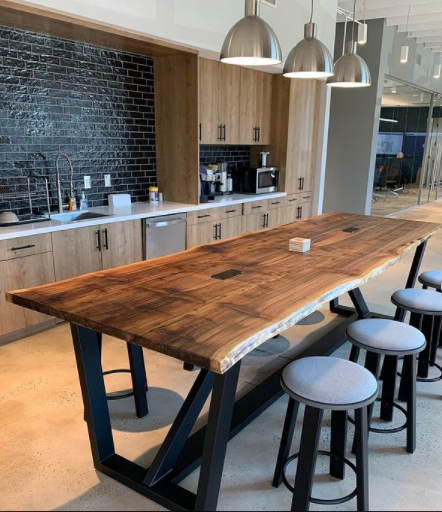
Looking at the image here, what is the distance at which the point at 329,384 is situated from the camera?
171 cm

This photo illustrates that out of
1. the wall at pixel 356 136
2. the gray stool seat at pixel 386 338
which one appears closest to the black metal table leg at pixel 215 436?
the gray stool seat at pixel 386 338

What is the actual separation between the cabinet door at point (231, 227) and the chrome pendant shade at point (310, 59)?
235 cm

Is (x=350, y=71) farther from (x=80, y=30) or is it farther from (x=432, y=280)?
(x=80, y=30)

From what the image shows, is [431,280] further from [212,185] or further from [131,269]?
[212,185]

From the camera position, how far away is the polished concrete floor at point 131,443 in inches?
73.5

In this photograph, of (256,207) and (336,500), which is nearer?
(336,500)

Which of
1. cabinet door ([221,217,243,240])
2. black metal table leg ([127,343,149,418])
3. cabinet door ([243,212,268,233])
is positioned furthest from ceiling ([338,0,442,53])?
black metal table leg ([127,343,149,418])

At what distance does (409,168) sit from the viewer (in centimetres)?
1017

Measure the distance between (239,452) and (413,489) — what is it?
0.79 m

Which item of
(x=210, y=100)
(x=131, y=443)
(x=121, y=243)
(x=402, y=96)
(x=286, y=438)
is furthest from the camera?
(x=402, y=96)

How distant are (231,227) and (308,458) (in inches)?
144

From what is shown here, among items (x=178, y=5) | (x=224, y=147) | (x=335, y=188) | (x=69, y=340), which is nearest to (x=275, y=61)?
(x=178, y=5)

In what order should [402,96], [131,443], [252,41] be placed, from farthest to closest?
[402,96], [252,41], [131,443]

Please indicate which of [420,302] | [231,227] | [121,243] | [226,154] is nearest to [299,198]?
[226,154]
